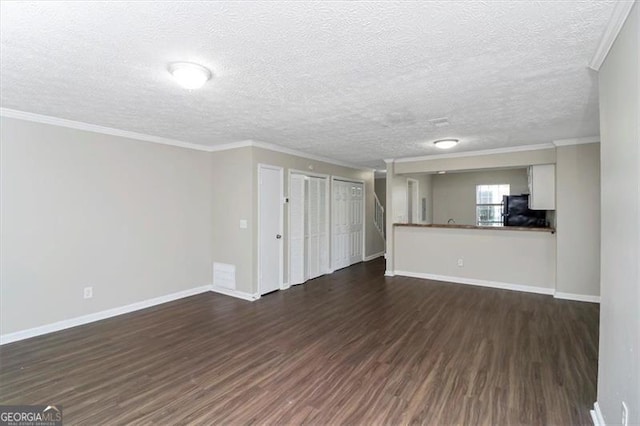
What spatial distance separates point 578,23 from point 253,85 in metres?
2.12

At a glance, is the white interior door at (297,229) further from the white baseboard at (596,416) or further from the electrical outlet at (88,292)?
the white baseboard at (596,416)

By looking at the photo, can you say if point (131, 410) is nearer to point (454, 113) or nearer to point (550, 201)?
point (454, 113)

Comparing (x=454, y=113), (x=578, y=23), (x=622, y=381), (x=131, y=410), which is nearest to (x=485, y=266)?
(x=454, y=113)

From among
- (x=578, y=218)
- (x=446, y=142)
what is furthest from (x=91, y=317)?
(x=578, y=218)

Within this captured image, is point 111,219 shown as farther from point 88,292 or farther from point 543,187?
point 543,187

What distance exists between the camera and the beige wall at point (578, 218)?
454 cm

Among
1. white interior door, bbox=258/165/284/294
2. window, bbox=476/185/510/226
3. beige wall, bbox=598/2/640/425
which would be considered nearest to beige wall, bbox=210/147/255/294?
white interior door, bbox=258/165/284/294

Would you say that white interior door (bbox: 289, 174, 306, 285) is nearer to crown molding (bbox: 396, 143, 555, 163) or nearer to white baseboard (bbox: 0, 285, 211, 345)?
white baseboard (bbox: 0, 285, 211, 345)

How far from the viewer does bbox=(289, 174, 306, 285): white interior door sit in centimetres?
552

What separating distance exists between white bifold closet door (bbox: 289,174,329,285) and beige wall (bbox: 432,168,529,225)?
422 centimetres

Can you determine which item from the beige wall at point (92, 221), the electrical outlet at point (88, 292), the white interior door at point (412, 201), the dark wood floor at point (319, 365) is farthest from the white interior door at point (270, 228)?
the white interior door at point (412, 201)

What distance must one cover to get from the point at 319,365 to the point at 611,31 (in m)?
3.05

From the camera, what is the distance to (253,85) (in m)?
2.56

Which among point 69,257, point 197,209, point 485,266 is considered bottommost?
point 485,266
